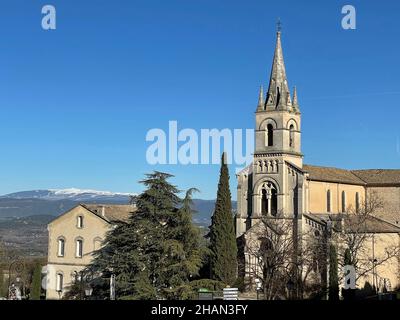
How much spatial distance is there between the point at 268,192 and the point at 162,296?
846 inches

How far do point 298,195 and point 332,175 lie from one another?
7076mm

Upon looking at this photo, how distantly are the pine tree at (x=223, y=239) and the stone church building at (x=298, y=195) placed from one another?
12.2ft

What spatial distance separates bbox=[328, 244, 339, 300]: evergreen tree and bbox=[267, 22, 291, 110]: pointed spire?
1621cm

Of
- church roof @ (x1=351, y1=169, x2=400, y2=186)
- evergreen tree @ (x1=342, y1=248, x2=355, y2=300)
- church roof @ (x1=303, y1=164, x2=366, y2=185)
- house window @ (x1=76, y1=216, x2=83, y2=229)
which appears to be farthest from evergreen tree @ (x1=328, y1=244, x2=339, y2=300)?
house window @ (x1=76, y1=216, x2=83, y2=229)

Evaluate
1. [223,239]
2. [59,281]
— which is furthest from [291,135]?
[59,281]

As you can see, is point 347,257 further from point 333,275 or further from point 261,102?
point 261,102

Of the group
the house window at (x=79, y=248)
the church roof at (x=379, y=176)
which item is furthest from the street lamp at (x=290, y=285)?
the house window at (x=79, y=248)

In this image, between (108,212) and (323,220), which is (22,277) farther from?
(323,220)

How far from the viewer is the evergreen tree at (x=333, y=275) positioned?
4581 cm

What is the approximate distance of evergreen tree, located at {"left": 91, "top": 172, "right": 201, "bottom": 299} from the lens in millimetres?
40312

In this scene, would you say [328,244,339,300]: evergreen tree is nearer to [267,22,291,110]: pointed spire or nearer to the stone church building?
the stone church building

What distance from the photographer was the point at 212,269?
4884 centimetres
